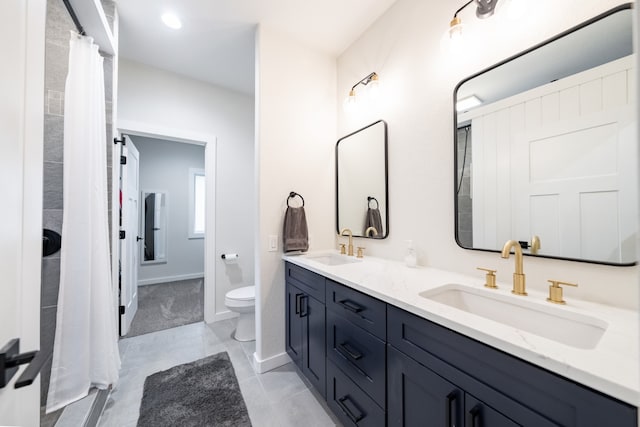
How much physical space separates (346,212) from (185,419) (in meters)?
1.73

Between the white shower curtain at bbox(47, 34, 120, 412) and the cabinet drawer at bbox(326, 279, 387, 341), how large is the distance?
1300 millimetres

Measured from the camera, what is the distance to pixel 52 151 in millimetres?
1430

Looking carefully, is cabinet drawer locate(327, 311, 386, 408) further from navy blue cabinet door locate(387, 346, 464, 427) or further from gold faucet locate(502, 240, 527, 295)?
gold faucet locate(502, 240, 527, 295)

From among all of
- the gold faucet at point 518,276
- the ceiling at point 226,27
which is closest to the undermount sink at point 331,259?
the gold faucet at point 518,276

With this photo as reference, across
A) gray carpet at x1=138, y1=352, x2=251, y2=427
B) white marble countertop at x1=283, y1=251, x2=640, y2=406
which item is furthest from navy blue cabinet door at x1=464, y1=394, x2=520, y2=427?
gray carpet at x1=138, y1=352, x2=251, y2=427

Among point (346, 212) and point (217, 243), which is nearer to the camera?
point (346, 212)

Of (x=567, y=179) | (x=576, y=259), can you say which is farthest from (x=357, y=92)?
(x=576, y=259)

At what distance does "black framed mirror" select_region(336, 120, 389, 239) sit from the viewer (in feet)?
5.87

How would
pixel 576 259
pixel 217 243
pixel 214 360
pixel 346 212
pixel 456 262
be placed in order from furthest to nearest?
1. pixel 217 243
2. pixel 346 212
3. pixel 214 360
4. pixel 456 262
5. pixel 576 259

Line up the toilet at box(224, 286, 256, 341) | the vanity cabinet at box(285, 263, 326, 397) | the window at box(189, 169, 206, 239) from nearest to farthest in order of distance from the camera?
the vanity cabinet at box(285, 263, 326, 397)
the toilet at box(224, 286, 256, 341)
the window at box(189, 169, 206, 239)

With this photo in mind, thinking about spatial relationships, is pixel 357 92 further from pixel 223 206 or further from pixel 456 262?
pixel 223 206

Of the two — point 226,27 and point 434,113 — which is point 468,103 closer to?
point 434,113

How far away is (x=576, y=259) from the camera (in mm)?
948

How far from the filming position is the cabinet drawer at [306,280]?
147 centimetres
